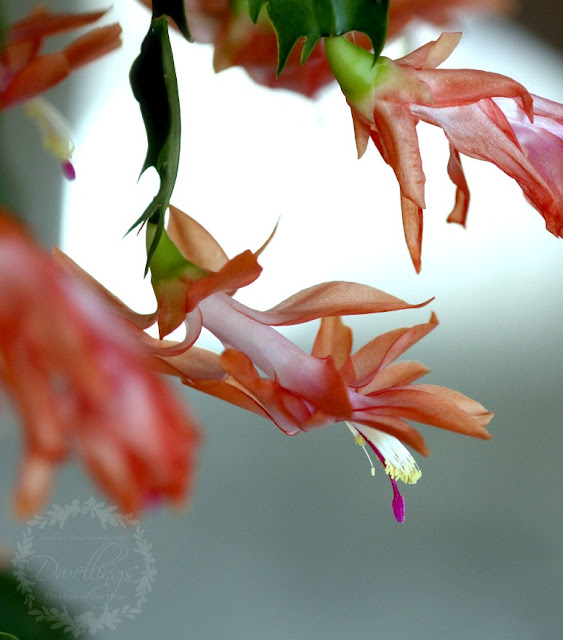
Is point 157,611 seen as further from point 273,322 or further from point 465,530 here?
point 273,322

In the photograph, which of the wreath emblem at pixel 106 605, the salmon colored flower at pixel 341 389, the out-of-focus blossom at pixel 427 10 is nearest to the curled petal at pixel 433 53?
A: the salmon colored flower at pixel 341 389

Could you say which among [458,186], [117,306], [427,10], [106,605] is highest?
[427,10]

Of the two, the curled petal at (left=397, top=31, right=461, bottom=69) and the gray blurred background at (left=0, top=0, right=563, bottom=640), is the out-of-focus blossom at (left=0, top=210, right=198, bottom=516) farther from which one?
the gray blurred background at (left=0, top=0, right=563, bottom=640)

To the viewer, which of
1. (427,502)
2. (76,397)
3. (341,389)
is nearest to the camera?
(76,397)

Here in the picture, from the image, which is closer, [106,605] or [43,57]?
[43,57]

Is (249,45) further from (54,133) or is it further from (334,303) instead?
(334,303)

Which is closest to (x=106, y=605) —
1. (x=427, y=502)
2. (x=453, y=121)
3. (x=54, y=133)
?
(x=54, y=133)
